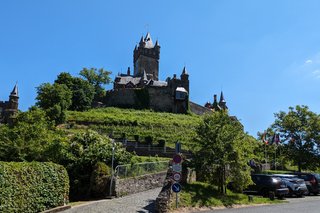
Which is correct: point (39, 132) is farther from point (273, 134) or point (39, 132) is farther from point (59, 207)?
point (273, 134)

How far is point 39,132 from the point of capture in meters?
28.0

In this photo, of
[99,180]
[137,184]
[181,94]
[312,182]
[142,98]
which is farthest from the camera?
[181,94]

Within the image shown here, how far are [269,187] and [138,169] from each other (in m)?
8.83

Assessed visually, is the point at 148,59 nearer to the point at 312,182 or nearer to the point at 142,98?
the point at 142,98

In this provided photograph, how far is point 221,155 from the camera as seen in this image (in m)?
20.8

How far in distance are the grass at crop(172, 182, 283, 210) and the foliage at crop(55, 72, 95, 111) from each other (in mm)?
54501

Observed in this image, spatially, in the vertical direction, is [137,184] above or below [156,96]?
below

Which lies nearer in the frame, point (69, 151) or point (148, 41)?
point (69, 151)

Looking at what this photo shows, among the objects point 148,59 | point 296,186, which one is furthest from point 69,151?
point 148,59

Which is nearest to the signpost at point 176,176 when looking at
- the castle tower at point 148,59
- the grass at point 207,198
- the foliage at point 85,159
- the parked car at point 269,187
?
the grass at point 207,198

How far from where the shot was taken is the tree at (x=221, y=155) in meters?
20.6

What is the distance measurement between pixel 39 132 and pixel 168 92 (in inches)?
2182

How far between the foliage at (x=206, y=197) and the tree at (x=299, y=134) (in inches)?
825

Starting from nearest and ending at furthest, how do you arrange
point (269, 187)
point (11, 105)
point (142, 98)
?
point (269, 187) < point (11, 105) < point (142, 98)
